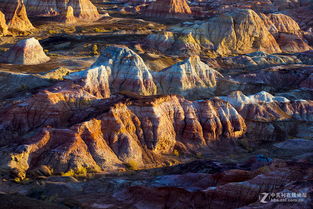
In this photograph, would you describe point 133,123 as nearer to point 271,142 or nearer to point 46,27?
point 271,142

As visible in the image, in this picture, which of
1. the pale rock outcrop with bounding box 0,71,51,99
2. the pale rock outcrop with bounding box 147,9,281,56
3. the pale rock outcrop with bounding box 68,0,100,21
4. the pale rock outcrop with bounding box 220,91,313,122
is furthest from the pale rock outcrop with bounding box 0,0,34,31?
the pale rock outcrop with bounding box 220,91,313,122

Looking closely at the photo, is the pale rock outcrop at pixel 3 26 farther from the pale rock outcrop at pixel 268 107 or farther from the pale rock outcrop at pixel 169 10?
the pale rock outcrop at pixel 169 10

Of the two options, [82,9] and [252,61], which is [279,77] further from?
[82,9]

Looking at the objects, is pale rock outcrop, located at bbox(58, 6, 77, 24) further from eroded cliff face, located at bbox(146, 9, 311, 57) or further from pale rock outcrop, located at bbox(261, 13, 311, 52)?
pale rock outcrop, located at bbox(261, 13, 311, 52)

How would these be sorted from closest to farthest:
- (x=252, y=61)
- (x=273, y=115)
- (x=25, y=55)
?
(x=273, y=115) < (x=25, y=55) < (x=252, y=61)

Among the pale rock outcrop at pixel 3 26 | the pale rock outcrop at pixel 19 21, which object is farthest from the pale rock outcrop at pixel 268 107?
the pale rock outcrop at pixel 19 21

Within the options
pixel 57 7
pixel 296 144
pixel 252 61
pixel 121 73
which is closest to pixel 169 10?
pixel 57 7
